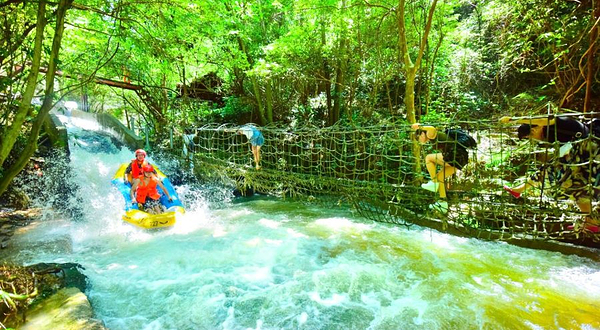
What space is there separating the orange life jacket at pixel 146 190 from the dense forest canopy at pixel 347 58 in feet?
4.80

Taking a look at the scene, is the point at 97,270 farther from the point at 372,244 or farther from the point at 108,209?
the point at 372,244

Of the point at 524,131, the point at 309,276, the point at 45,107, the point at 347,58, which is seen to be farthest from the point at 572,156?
the point at 347,58

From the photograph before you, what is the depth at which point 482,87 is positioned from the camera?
25.1 ft

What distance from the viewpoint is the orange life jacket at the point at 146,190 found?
5012 mm

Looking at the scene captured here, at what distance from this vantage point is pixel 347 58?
274 inches

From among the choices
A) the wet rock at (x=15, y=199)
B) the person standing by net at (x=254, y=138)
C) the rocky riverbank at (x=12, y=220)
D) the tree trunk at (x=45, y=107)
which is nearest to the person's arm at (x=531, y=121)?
the tree trunk at (x=45, y=107)

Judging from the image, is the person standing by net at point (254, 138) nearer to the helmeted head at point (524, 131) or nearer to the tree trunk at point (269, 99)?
the tree trunk at point (269, 99)

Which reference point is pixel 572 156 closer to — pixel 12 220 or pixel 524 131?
pixel 524 131

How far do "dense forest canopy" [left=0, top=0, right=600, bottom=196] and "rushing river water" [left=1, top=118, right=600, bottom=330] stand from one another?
1835 mm

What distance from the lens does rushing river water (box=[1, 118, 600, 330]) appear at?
2.89 metres

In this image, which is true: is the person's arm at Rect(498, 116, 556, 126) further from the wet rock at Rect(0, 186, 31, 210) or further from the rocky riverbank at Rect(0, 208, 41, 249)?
the wet rock at Rect(0, 186, 31, 210)

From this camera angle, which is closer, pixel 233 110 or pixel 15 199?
pixel 15 199

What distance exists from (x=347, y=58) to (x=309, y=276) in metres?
4.89

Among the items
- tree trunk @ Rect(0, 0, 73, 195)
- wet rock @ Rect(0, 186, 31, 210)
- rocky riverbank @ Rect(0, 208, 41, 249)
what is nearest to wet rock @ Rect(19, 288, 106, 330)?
tree trunk @ Rect(0, 0, 73, 195)
